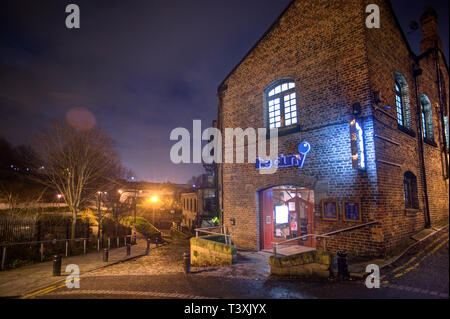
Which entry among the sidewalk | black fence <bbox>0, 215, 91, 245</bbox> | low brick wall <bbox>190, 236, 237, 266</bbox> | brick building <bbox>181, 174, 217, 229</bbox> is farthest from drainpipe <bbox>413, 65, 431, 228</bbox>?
brick building <bbox>181, 174, 217, 229</bbox>

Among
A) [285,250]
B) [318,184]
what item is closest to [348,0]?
[318,184]

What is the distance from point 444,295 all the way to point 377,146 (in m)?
5.11

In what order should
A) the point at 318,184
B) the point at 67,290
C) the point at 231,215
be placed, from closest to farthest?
the point at 67,290, the point at 318,184, the point at 231,215

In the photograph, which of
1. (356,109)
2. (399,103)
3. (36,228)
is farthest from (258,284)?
(36,228)

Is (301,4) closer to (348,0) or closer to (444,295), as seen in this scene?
(348,0)

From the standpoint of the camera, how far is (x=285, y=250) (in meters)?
10.1

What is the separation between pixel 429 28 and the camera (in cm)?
1143

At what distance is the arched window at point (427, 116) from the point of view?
37.1ft

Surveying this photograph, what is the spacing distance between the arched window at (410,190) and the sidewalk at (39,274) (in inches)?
514

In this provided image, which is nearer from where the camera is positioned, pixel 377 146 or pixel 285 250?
pixel 377 146

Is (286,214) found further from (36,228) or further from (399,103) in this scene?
(36,228)

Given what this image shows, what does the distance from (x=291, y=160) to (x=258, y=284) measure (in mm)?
4855

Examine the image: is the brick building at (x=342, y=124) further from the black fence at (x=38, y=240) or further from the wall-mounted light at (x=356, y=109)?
the black fence at (x=38, y=240)

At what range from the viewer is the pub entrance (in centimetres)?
1099
